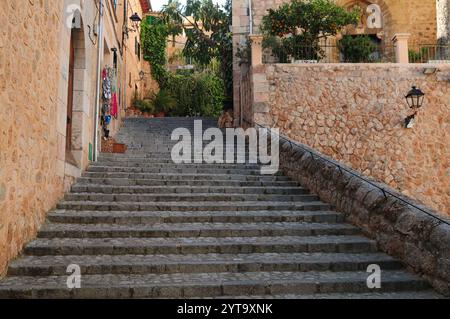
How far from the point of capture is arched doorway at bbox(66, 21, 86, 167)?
7438 millimetres

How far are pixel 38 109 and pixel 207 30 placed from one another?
12704mm

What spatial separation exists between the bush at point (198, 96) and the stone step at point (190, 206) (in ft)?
39.8

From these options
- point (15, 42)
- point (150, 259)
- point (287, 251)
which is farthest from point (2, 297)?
point (287, 251)

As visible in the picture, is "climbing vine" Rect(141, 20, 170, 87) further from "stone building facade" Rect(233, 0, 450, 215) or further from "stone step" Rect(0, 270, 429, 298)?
"stone step" Rect(0, 270, 429, 298)

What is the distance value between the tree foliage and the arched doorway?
26.8 ft

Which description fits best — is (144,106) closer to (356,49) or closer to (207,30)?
(207,30)

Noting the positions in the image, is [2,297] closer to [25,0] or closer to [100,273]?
[100,273]

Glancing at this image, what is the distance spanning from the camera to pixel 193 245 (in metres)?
4.80

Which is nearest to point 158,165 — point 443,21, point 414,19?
point 443,21

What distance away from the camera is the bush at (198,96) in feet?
61.0

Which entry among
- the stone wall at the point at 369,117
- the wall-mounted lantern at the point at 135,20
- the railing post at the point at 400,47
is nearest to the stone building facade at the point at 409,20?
the railing post at the point at 400,47

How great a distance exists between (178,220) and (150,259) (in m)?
1.23

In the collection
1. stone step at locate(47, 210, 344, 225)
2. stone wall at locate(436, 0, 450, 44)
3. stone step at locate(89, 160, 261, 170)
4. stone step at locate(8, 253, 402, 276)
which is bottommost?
stone step at locate(8, 253, 402, 276)

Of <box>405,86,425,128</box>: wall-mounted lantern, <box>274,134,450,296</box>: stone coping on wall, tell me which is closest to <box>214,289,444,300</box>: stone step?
<box>274,134,450,296</box>: stone coping on wall
